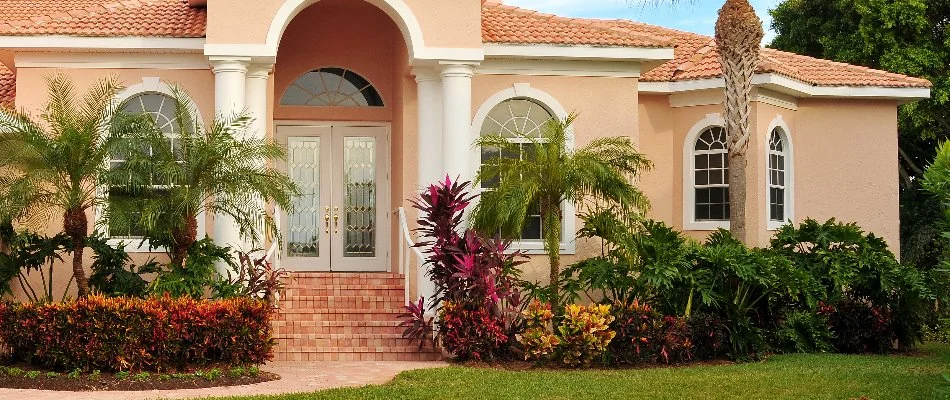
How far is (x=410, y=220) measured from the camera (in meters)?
17.4

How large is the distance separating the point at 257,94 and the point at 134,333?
178 inches

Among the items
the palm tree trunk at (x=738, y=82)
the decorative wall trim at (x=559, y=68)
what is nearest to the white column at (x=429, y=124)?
the decorative wall trim at (x=559, y=68)

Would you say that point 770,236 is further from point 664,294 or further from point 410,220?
point 410,220

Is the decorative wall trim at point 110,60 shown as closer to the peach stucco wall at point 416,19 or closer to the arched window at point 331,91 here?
the peach stucco wall at point 416,19

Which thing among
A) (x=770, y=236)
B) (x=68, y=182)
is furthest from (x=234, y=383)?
(x=770, y=236)

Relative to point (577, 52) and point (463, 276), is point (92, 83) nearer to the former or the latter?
point (463, 276)

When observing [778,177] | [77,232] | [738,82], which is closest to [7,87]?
[77,232]

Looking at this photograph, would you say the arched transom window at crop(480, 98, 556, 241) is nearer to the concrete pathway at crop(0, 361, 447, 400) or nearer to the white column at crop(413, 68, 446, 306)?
the white column at crop(413, 68, 446, 306)

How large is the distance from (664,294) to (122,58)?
835 cm

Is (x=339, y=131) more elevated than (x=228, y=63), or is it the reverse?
(x=228, y=63)

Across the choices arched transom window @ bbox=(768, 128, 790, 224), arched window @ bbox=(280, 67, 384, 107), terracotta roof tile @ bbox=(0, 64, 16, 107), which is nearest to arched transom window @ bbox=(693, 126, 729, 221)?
arched transom window @ bbox=(768, 128, 790, 224)

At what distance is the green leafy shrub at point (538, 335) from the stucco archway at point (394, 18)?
13.2ft

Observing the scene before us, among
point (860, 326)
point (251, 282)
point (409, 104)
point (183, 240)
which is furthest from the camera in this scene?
point (409, 104)

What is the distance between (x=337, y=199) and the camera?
18797 mm
